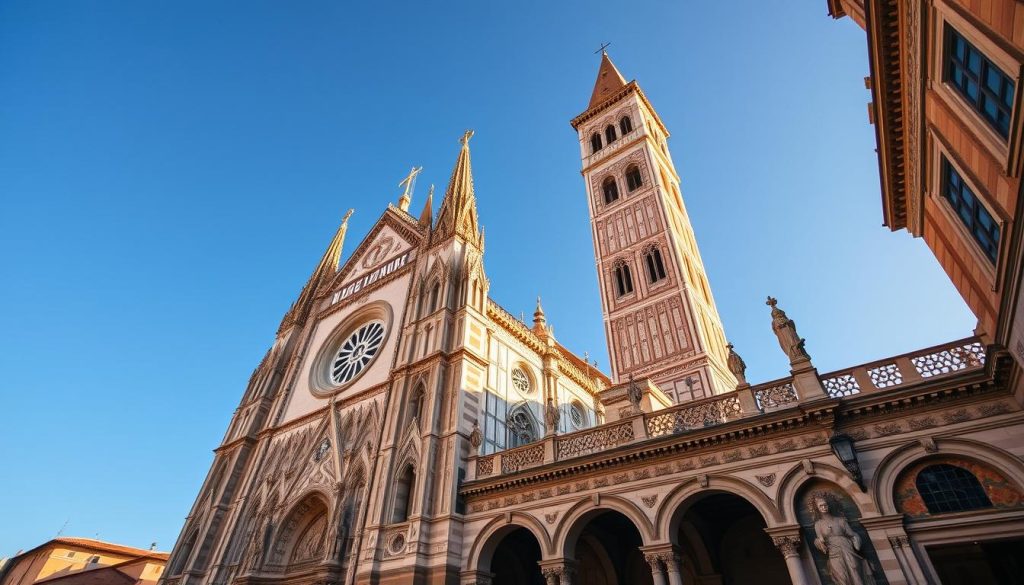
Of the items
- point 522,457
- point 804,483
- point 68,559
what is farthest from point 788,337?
point 68,559

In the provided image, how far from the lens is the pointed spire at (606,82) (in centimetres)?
3585

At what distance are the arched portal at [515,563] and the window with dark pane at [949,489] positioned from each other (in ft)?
36.4

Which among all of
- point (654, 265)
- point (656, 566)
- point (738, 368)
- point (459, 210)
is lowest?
point (656, 566)

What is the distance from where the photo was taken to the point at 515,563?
1720cm

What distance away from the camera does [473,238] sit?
78.4 feet

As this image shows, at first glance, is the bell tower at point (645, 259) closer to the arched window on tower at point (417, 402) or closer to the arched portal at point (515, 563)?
the arched portal at point (515, 563)

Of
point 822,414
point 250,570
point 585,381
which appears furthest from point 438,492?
point 585,381

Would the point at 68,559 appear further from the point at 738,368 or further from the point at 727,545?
the point at 738,368

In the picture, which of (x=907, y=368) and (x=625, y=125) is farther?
(x=625, y=125)

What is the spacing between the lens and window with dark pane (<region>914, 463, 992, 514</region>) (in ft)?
30.5

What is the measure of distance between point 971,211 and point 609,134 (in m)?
25.3

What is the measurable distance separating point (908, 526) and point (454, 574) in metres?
10.6

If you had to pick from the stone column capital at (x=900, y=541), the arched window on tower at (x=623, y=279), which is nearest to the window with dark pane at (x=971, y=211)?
the stone column capital at (x=900, y=541)

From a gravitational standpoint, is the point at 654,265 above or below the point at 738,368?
above
